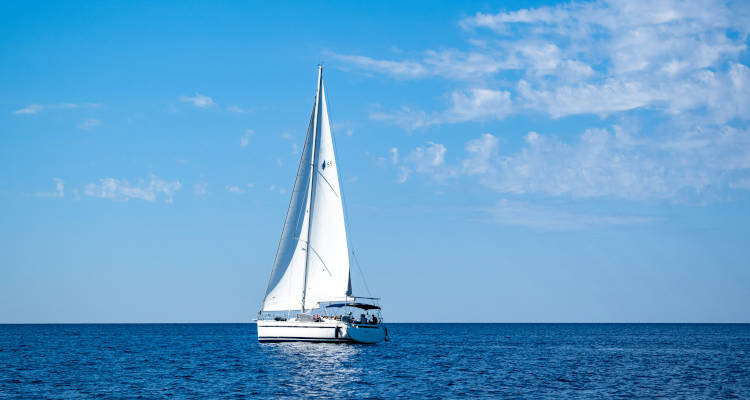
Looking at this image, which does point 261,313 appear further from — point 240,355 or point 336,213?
point 336,213

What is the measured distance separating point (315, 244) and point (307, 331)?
8334 millimetres

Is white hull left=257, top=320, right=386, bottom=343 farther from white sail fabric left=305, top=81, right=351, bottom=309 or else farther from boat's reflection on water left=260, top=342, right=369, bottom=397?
white sail fabric left=305, top=81, right=351, bottom=309

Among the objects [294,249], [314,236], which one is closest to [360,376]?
[294,249]

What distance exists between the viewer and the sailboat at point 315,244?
65.4m

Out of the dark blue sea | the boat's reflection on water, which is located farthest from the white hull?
the dark blue sea

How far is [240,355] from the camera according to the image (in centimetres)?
6581

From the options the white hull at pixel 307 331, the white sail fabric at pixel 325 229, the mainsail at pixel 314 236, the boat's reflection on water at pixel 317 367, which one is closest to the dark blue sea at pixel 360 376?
the boat's reflection on water at pixel 317 367

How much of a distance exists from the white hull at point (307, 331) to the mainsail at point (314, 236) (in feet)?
9.84

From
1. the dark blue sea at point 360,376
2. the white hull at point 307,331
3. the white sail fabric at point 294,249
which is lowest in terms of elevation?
the dark blue sea at point 360,376

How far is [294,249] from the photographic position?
65.6 meters

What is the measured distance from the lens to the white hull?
6153cm

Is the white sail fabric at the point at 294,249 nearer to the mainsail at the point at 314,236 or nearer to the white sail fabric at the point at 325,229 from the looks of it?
the mainsail at the point at 314,236

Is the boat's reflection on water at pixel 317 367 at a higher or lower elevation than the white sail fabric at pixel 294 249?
lower

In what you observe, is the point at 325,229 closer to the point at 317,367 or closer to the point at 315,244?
the point at 315,244
